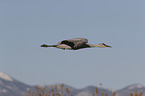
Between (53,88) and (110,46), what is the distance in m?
13.3

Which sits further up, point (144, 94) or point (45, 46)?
point (45, 46)

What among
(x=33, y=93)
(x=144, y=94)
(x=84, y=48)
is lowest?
(x=33, y=93)

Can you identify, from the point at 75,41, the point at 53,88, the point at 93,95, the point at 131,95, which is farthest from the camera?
the point at 53,88

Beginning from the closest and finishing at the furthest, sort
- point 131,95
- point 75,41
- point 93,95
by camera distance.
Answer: point 75,41
point 131,95
point 93,95

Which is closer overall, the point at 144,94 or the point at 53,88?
the point at 144,94

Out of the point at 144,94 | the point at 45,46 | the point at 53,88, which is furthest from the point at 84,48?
the point at 53,88

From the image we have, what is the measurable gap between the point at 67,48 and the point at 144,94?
11256mm

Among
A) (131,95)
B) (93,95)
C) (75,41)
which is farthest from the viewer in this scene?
(93,95)

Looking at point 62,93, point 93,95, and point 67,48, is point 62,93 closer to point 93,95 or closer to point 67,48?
point 93,95

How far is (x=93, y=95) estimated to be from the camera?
17.8 metres

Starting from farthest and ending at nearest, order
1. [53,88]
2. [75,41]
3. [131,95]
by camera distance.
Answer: [53,88], [131,95], [75,41]

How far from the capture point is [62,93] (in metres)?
20.8

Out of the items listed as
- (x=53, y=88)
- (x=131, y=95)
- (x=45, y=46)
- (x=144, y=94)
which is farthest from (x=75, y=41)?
(x=53, y=88)

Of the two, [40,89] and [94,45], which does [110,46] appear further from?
[40,89]
